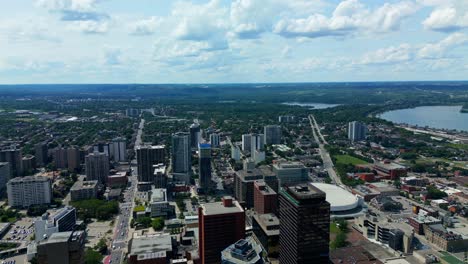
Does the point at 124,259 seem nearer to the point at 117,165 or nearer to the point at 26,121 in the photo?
the point at 117,165

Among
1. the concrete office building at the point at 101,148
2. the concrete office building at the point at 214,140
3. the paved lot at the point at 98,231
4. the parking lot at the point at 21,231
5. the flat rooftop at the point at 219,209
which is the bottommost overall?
the parking lot at the point at 21,231

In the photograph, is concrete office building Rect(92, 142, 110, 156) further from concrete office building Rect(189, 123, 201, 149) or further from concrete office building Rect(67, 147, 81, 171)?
concrete office building Rect(189, 123, 201, 149)

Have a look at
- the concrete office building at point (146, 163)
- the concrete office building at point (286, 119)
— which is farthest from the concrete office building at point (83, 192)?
the concrete office building at point (286, 119)

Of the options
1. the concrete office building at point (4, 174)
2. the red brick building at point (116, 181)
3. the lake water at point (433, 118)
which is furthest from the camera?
the lake water at point (433, 118)

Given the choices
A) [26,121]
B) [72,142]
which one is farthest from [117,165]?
[26,121]

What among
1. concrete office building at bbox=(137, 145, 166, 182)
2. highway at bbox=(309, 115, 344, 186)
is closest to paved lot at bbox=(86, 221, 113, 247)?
concrete office building at bbox=(137, 145, 166, 182)

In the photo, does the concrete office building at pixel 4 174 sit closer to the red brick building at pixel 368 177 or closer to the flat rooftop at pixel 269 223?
the flat rooftop at pixel 269 223
